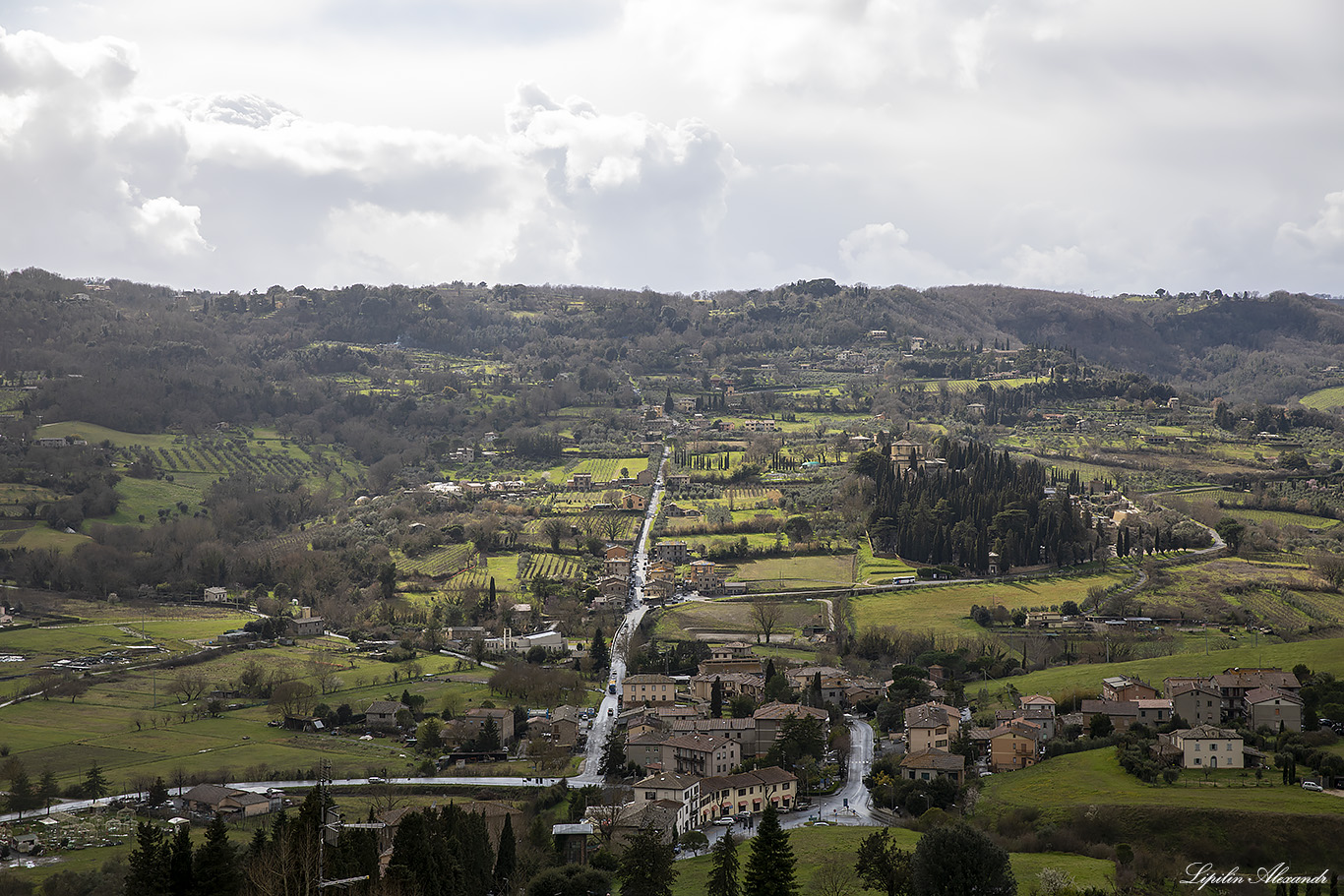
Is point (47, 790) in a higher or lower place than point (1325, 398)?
lower

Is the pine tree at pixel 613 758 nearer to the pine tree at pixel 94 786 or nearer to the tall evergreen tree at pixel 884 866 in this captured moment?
the tall evergreen tree at pixel 884 866

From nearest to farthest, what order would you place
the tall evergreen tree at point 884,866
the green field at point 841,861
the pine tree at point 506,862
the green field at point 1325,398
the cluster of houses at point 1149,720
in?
the tall evergreen tree at point 884,866
the green field at point 841,861
the pine tree at point 506,862
the cluster of houses at point 1149,720
the green field at point 1325,398

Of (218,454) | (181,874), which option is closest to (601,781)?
(181,874)

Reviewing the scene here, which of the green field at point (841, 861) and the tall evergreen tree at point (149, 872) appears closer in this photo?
the tall evergreen tree at point (149, 872)

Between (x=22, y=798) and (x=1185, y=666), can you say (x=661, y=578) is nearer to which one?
(x=1185, y=666)

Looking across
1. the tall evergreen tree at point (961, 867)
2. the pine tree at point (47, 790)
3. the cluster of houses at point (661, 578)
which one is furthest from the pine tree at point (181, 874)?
the cluster of houses at point (661, 578)

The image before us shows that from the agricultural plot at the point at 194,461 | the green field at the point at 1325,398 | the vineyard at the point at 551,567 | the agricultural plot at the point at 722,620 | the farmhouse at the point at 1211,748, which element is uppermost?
the green field at the point at 1325,398
